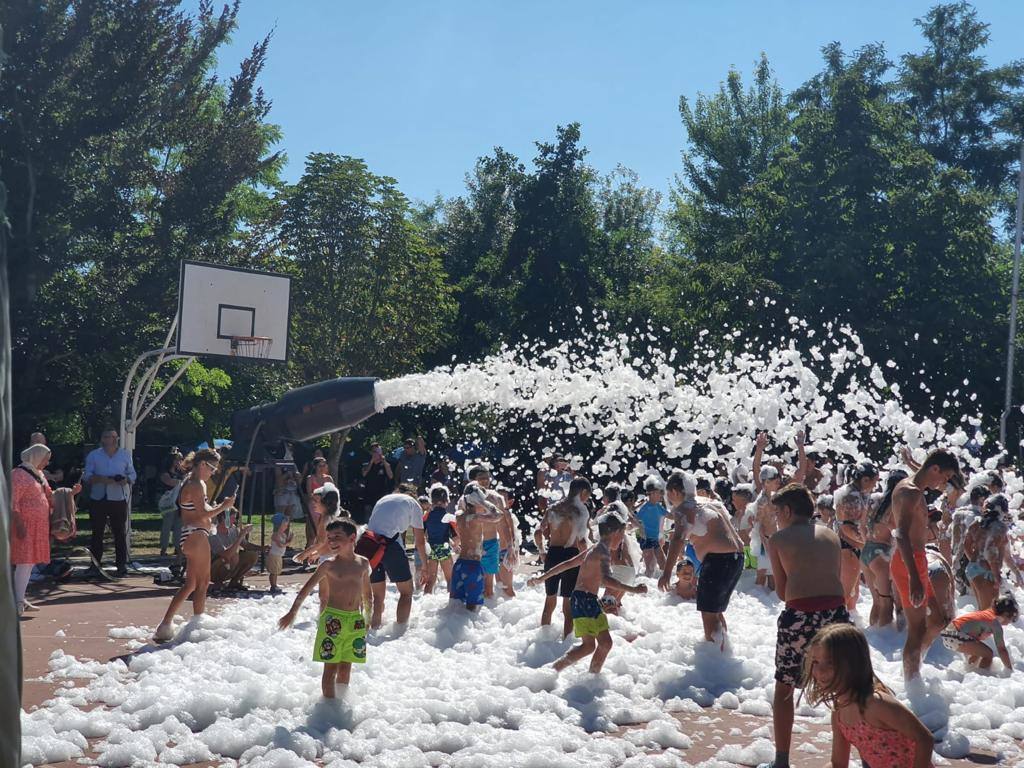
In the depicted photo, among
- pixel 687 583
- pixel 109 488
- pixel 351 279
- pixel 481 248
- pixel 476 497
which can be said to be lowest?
pixel 687 583

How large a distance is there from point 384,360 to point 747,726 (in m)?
26.7

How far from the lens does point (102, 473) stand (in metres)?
15.1

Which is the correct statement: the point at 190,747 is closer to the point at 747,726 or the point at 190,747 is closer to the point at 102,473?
the point at 747,726

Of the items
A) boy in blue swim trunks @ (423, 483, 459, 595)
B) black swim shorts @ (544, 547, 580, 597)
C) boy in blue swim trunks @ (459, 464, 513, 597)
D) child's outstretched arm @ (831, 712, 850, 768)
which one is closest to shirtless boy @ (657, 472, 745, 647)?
black swim shorts @ (544, 547, 580, 597)

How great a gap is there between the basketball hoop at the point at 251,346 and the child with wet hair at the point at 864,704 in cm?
1528

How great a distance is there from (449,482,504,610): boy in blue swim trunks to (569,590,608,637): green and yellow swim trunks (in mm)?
2996

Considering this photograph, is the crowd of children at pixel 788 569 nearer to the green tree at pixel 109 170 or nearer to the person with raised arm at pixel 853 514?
the person with raised arm at pixel 853 514

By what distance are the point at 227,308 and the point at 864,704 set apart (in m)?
15.7

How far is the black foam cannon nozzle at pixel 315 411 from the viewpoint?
16062 mm

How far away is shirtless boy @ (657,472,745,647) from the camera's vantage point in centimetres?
Answer: 965

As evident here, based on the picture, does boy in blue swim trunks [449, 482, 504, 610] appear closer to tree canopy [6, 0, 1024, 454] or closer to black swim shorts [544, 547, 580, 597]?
black swim shorts [544, 547, 580, 597]

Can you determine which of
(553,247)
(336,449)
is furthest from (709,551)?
(553,247)

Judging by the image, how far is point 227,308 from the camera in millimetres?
18234

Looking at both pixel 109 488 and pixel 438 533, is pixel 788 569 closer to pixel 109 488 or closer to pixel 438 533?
pixel 438 533
